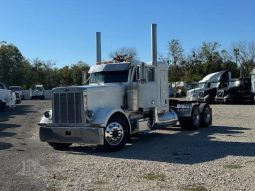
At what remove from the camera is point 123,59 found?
16547 millimetres

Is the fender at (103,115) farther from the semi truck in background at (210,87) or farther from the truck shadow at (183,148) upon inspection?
the semi truck in background at (210,87)

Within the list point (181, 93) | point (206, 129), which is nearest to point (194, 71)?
point (181, 93)

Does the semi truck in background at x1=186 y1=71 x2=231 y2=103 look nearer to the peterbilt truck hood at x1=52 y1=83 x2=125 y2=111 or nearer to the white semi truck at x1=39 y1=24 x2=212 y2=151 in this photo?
the white semi truck at x1=39 y1=24 x2=212 y2=151

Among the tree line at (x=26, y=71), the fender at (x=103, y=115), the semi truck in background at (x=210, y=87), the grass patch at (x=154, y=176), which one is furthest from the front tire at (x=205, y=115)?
the tree line at (x=26, y=71)

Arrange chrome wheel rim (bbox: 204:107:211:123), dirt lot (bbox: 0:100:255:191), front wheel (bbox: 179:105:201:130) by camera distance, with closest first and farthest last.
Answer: dirt lot (bbox: 0:100:255:191), front wheel (bbox: 179:105:201:130), chrome wheel rim (bbox: 204:107:211:123)

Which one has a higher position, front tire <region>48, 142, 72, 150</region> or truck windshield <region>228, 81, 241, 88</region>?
truck windshield <region>228, 81, 241, 88</region>

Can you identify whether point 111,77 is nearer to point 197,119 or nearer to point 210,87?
point 197,119

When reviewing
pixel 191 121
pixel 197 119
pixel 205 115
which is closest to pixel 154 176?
pixel 191 121

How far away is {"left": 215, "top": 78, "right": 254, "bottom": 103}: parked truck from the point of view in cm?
4097

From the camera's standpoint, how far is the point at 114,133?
1338 centimetres

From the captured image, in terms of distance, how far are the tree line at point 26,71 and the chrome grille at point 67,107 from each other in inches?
2450

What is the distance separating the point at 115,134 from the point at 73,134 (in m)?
1.16

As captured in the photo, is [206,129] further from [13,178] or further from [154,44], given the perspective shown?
[13,178]

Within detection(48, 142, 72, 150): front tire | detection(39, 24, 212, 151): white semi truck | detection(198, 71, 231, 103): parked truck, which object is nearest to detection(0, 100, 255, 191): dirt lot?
detection(48, 142, 72, 150): front tire
